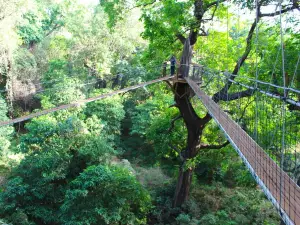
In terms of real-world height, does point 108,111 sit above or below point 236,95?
below

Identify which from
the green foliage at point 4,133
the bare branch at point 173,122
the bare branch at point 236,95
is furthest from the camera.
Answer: the green foliage at point 4,133

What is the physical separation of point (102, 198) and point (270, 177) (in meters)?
3.27

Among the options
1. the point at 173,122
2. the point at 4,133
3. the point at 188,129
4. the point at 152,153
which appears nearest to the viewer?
the point at 188,129

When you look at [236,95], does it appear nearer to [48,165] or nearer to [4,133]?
[48,165]

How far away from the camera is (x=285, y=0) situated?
3.55 meters

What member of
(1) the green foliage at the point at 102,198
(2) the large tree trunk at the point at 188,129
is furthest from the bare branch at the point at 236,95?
(1) the green foliage at the point at 102,198

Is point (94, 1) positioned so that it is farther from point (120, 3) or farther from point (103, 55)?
point (120, 3)

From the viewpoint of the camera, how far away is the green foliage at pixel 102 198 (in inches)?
167

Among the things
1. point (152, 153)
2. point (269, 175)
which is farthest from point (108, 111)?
point (269, 175)

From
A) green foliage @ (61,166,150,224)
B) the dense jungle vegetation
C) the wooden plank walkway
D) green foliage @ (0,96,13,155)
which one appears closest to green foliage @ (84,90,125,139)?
the dense jungle vegetation

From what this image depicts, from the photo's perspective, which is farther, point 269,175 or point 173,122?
point 173,122

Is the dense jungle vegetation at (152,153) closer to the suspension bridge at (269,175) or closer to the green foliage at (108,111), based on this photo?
the green foliage at (108,111)

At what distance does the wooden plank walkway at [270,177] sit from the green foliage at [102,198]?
2.40 m

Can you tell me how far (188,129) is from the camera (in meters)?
5.23
